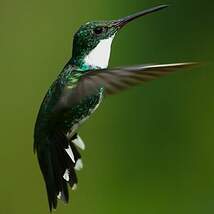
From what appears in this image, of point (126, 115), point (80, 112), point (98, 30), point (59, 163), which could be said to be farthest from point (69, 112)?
point (126, 115)

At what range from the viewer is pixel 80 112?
2.67 m

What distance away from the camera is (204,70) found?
4.98 m

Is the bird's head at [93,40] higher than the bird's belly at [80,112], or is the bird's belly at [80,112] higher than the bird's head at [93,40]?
the bird's head at [93,40]

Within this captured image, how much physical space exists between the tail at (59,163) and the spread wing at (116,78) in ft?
0.97

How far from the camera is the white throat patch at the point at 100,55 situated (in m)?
2.56

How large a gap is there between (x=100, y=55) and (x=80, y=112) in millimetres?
209

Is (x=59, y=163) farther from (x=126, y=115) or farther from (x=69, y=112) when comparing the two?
(x=126, y=115)

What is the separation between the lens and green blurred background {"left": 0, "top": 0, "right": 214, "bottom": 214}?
14.8 feet

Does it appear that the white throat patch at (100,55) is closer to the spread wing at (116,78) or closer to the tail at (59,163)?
the spread wing at (116,78)

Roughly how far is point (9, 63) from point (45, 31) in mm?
308

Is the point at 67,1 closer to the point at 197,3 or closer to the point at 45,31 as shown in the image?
the point at 45,31

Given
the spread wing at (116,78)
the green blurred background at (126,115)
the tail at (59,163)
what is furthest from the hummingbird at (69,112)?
the green blurred background at (126,115)

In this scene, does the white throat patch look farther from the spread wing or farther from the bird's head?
the spread wing

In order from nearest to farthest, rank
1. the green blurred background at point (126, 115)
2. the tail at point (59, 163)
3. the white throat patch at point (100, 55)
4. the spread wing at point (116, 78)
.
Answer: the spread wing at point (116, 78) < the white throat patch at point (100, 55) < the tail at point (59, 163) < the green blurred background at point (126, 115)
